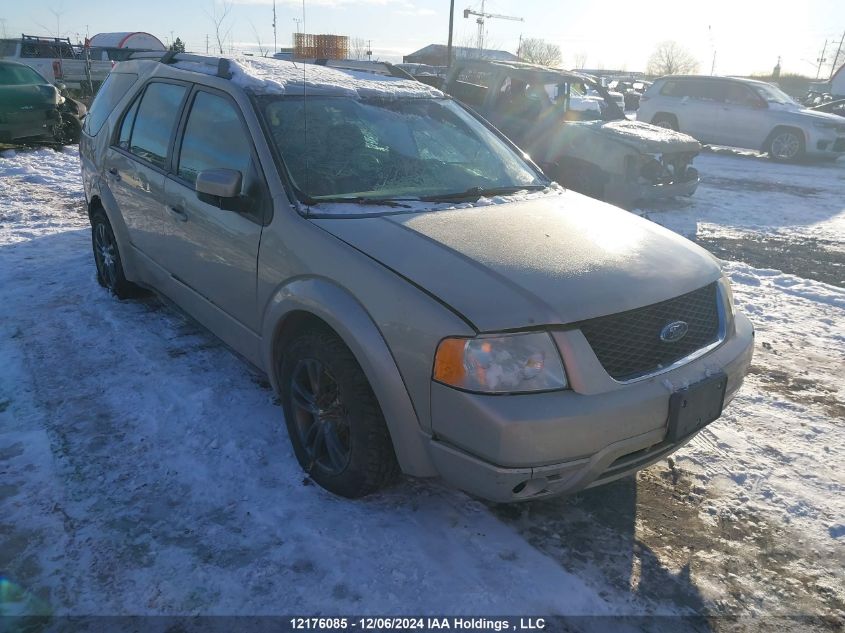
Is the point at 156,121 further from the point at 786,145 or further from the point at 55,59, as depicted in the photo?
the point at 55,59

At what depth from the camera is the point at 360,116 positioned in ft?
11.3

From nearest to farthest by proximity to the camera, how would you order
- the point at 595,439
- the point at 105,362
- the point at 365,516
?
the point at 595,439
the point at 365,516
the point at 105,362

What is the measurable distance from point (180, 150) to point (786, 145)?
578 inches

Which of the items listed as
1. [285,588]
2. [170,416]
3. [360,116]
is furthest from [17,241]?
[285,588]

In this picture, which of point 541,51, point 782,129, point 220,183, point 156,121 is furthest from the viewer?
point 541,51

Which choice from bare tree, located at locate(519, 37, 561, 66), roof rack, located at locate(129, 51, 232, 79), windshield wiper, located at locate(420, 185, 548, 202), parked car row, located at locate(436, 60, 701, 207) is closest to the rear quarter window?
roof rack, located at locate(129, 51, 232, 79)

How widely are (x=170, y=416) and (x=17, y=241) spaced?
4.18 meters

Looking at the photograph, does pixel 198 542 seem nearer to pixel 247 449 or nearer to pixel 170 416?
pixel 247 449

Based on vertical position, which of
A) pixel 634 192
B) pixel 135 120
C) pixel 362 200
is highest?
pixel 135 120

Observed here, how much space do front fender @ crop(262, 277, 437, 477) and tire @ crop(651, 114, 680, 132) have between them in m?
15.0

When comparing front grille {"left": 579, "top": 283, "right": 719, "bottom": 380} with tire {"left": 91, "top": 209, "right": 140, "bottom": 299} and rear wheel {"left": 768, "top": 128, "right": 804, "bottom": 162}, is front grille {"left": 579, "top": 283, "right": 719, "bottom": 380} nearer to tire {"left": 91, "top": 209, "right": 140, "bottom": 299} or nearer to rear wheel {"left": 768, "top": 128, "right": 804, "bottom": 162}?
tire {"left": 91, "top": 209, "right": 140, "bottom": 299}

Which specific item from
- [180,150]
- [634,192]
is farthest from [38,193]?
[634,192]

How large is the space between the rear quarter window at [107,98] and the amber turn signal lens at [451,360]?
3.59 m

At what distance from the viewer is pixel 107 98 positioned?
4855mm
